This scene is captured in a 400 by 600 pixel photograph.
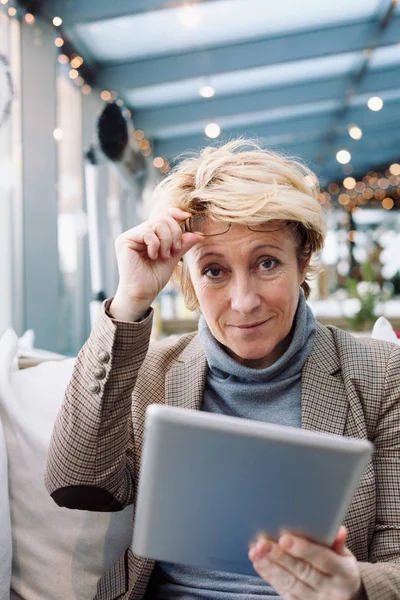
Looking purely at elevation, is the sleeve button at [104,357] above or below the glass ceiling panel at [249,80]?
below

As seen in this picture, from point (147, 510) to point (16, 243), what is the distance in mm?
3891

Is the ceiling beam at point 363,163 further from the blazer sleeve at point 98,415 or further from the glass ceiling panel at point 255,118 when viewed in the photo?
the blazer sleeve at point 98,415

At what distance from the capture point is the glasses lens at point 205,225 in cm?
135

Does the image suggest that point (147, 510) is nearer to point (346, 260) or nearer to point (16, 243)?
point (16, 243)

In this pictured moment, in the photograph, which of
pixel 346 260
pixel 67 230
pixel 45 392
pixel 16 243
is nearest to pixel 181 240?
pixel 45 392

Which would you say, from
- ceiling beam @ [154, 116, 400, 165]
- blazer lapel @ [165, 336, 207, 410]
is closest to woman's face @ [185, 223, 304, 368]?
blazer lapel @ [165, 336, 207, 410]

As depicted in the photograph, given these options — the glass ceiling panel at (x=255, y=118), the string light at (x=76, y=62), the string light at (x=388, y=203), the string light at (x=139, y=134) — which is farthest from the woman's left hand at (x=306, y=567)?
the string light at (x=388, y=203)

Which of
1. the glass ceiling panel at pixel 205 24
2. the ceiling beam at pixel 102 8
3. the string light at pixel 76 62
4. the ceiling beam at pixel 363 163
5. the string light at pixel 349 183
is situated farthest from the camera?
the string light at pixel 349 183

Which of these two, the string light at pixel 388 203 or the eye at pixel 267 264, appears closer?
the eye at pixel 267 264

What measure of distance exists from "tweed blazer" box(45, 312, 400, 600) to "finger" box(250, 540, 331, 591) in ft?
0.72

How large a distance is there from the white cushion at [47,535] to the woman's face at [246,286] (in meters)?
0.51

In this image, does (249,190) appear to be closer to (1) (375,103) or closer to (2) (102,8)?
(2) (102,8)

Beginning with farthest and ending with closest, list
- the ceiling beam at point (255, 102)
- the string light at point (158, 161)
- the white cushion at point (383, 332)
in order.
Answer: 1. the string light at point (158, 161)
2. the ceiling beam at point (255, 102)
3. the white cushion at point (383, 332)

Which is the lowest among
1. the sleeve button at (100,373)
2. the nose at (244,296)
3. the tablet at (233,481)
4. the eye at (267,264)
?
the tablet at (233,481)
